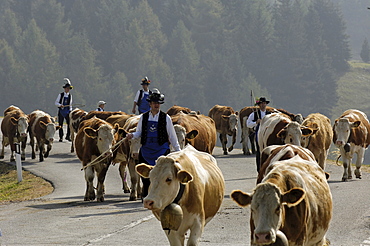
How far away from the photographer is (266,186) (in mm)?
7262

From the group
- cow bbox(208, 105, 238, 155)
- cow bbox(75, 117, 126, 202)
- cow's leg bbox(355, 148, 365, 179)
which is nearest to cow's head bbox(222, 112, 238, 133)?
cow bbox(208, 105, 238, 155)

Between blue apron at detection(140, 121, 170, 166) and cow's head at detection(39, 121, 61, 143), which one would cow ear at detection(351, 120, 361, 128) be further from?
cow's head at detection(39, 121, 61, 143)

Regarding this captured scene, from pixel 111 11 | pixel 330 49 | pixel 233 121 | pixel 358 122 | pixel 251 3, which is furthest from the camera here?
pixel 330 49

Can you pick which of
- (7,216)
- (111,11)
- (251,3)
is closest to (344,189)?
(7,216)

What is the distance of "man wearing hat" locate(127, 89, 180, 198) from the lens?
1187cm

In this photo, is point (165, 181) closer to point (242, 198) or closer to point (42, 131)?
point (242, 198)

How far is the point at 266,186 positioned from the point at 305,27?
128 m

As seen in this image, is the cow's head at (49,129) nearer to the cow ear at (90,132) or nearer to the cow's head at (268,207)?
the cow ear at (90,132)

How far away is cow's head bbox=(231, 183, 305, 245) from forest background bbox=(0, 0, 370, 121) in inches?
3566

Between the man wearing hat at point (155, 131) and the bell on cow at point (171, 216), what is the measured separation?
3.16 metres

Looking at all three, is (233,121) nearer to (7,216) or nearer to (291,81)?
(7,216)

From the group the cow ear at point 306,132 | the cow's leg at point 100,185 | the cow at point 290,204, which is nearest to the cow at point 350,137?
the cow ear at point 306,132

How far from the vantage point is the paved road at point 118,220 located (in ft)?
38.9

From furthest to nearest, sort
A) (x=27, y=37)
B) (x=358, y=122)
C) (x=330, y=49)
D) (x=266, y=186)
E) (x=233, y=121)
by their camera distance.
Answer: (x=330, y=49) → (x=27, y=37) → (x=233, y=121) → (x=358, y=122) → (x=266, y=186)
